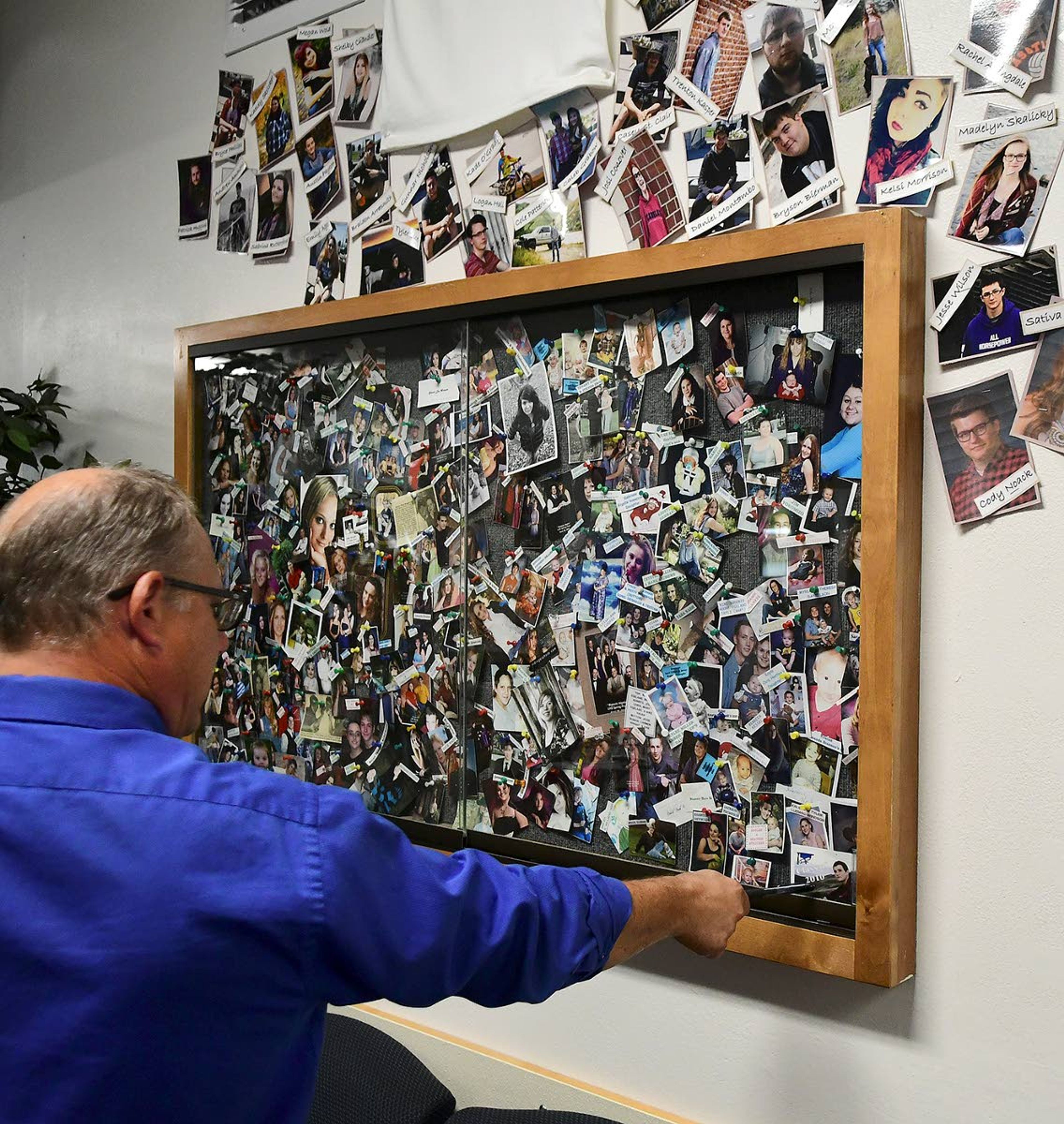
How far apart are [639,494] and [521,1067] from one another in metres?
Answer: 0.98

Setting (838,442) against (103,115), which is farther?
(103,115)

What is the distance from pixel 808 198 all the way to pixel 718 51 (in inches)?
11.3

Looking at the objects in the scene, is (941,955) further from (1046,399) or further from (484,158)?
(484,158)

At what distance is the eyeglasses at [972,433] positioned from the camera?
1508 millimetres

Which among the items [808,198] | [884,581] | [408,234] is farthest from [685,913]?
[408,234]

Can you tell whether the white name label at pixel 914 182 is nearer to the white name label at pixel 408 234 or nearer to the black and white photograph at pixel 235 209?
the white name label at pixel 408 234

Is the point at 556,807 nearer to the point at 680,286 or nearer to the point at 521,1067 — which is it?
the point at 521,1067

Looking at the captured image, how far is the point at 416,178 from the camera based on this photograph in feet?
7.00

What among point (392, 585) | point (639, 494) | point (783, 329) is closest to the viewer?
point (783, 329)

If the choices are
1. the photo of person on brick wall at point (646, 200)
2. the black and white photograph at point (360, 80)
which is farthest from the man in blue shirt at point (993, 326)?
the black and white photograph at point (360, 80)

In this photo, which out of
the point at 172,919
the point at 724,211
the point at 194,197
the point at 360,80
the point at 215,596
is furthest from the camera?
the point at 194,197

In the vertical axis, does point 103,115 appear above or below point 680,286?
above

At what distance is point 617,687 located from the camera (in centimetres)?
181

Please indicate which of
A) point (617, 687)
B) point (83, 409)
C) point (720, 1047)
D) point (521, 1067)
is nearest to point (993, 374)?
point (617, 687)
